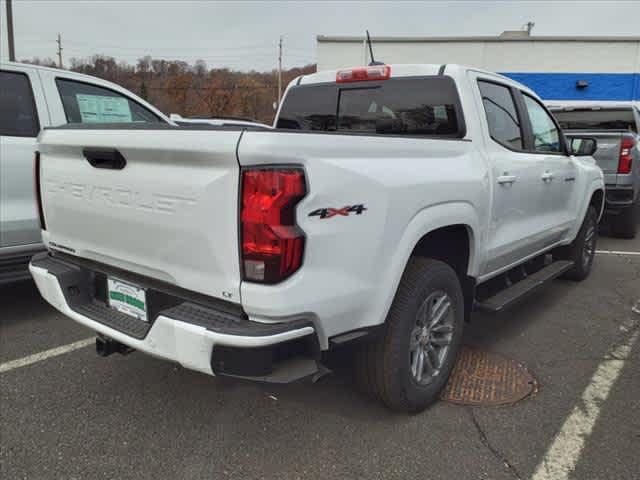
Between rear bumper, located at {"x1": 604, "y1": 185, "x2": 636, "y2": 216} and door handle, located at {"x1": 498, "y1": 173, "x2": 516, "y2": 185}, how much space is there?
4.48m

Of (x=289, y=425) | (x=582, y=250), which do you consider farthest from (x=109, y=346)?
(x=582, y=250)

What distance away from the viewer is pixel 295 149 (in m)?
1.89

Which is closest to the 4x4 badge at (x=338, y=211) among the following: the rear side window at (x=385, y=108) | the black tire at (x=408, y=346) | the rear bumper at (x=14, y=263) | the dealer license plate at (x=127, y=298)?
the black tire at (x=408, y=346)

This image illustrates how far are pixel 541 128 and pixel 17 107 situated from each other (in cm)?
418

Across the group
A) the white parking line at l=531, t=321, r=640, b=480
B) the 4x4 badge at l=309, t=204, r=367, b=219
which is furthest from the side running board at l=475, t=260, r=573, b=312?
the 4x4 badge at l=309, t=204, r=367, b=219

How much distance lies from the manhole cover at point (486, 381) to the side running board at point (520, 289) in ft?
1.32

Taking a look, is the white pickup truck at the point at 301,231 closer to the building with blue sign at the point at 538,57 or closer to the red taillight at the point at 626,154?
the red taillight at the point at 626,154

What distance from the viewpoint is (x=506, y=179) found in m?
3.29

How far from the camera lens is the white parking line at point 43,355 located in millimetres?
3299

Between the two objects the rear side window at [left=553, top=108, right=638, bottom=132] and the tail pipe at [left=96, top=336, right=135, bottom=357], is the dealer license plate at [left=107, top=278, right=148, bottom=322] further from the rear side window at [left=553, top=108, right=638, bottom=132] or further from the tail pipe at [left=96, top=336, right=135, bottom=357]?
the rear side window at [left=553, top=108, right=638, bottom=132]

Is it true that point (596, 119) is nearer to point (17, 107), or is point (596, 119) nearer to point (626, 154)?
point (626, 154)

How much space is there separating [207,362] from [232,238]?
0.48 m

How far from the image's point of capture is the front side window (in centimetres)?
405

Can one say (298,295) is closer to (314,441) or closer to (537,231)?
(314,441)
